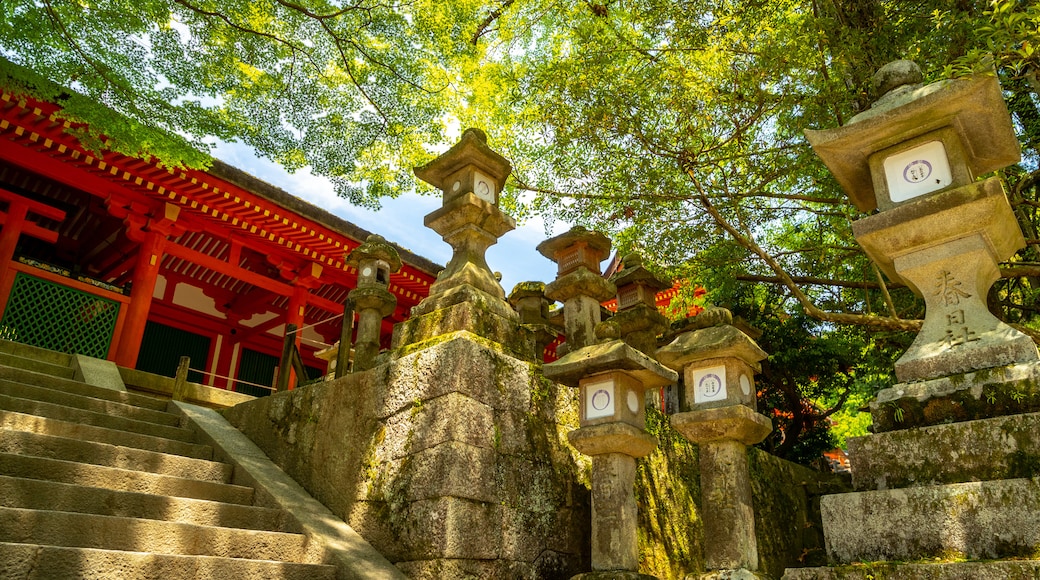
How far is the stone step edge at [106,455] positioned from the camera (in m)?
4.67

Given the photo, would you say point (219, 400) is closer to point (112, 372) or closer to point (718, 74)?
point (112, 372)

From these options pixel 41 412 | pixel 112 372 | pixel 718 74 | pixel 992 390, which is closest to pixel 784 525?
pixel 992 390

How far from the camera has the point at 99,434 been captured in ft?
17.9

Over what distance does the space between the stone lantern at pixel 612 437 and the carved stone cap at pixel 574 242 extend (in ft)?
6.07

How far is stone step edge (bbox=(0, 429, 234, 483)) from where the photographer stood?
467 cm

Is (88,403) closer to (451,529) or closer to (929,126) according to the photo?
(451,529)

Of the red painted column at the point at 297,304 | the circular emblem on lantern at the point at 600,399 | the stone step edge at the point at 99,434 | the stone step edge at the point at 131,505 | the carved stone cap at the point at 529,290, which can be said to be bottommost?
the stone step edge at the point at 131,505

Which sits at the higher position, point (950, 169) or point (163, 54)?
point (163, 54)

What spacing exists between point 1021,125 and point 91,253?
15163 millimetres


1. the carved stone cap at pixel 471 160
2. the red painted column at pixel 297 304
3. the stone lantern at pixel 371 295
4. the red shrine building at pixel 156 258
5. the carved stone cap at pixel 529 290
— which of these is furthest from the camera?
the red painted column at pixel 297 304

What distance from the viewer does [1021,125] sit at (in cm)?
849

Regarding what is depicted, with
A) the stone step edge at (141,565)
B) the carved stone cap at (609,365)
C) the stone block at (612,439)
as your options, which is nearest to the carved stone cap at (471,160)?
the carved stone cap at (609,365)

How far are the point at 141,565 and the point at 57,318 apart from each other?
7.16 metres

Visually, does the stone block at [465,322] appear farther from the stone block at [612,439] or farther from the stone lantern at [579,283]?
the stone block at [612,439]
